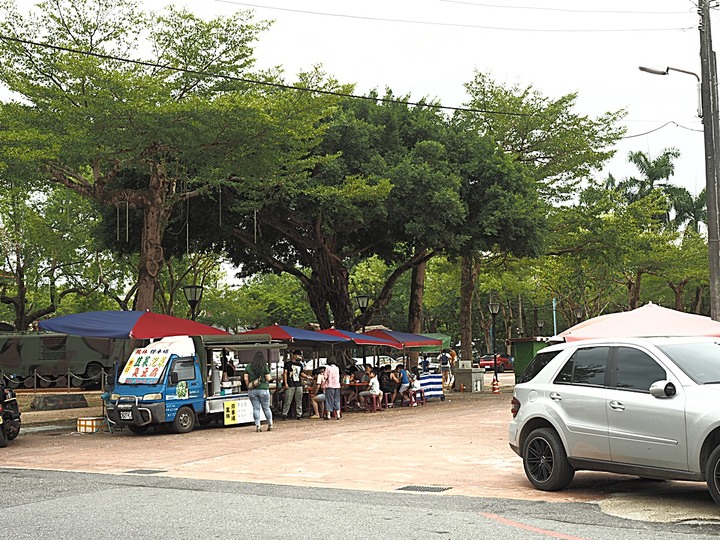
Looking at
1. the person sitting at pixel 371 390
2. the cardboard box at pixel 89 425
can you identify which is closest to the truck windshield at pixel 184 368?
the cardboard box at pixel 89 425

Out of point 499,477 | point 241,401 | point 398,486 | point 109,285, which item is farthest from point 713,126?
point 109,285

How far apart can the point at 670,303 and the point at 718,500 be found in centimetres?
6225

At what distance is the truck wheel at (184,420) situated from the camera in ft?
68.4

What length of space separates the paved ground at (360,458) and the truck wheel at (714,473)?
0.76ft

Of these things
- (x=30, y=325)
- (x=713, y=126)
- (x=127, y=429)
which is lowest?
(x=127, y=429)

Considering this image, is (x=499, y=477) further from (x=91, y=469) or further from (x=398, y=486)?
(x=91, y=469)

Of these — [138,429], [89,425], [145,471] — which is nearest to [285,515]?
[145,471]

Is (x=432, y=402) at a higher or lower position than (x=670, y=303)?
lower

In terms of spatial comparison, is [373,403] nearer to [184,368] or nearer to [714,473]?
[184,368]

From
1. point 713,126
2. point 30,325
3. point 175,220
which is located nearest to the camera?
point 713,126

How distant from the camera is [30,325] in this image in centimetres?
4631

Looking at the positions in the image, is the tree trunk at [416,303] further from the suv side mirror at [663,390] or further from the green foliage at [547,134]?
the suv side mirror at [663,390]

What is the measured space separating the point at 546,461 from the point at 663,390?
195cm

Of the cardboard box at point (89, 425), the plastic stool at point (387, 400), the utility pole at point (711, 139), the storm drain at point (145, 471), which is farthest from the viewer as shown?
the plastic stool at point (387, 400)
